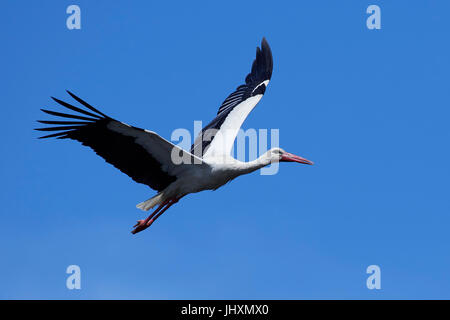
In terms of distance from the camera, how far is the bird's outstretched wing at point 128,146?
31.1 ft

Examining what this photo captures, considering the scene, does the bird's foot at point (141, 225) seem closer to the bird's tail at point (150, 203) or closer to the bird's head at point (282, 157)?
the bird's tail at point (150, 203)

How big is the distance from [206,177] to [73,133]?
2.13 metres

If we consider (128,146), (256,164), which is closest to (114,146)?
(128,146)

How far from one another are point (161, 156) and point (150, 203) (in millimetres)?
1071

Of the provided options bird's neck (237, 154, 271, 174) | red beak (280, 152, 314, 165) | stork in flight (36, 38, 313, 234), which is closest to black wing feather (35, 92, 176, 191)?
stork in flight (36, 38, 313, 234)

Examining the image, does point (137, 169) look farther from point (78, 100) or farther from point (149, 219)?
point (78, 100)

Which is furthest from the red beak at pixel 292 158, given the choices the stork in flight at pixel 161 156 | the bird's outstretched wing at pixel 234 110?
the bird's outstretched wing at pixel 234 110

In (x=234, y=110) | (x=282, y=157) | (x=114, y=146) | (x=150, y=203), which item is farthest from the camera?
(x=234, y=110)

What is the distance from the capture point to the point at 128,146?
9875mm

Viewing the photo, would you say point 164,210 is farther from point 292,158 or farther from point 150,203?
point 292,158

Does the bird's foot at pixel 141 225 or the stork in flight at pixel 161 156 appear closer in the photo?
the stork in flight at pixel 161 156

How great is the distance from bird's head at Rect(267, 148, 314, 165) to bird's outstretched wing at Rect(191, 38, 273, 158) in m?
0.72
